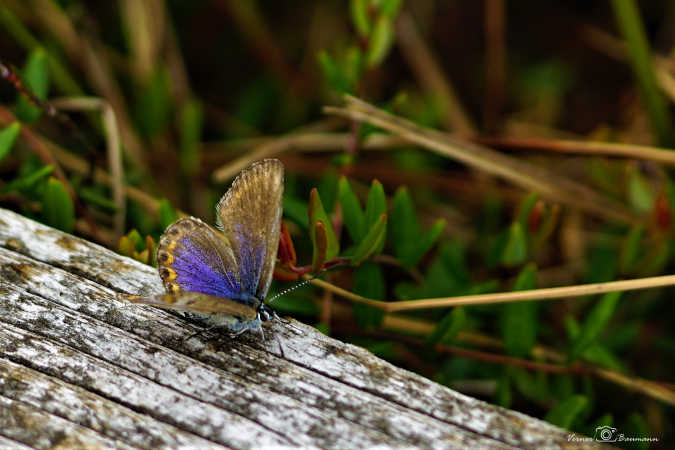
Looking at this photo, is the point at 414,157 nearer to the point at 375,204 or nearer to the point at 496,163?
the point at 496,163

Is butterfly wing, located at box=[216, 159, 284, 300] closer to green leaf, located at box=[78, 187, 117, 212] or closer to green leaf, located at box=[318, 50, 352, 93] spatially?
green leaf, located at box=[78, 187, 117, 212]

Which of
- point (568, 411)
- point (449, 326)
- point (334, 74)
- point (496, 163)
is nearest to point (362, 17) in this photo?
point (334, 74)

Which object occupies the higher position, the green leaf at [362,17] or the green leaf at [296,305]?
the green leaf at [362,17]

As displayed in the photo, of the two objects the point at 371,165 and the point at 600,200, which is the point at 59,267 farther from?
the point at 600,200

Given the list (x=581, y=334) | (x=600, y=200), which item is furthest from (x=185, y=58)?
(x=581, y=334)

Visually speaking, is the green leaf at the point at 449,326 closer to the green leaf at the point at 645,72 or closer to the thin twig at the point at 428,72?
the green leaf at the point at 645,72

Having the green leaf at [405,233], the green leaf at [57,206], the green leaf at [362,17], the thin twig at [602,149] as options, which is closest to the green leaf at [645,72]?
the thin twig at [602,149]
